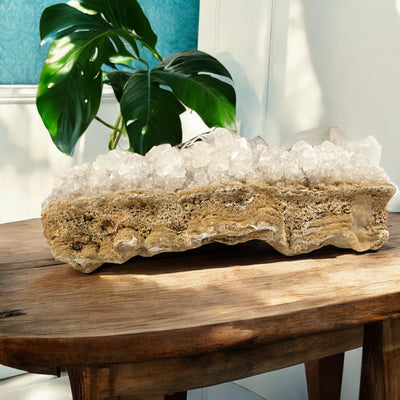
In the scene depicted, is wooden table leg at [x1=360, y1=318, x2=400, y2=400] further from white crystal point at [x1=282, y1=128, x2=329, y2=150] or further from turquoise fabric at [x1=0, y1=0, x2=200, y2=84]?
turquoise fabric at [x1=0, y1=0, x2=200, y2=84]

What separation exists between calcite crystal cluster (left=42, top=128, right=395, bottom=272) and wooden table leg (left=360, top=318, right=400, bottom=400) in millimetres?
153

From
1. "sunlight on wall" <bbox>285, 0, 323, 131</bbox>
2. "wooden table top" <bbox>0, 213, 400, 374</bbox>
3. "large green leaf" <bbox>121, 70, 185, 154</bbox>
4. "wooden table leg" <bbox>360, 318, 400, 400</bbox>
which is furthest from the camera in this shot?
"sunlight on wall" <bbox>285, 0, 323, 131</bbox>

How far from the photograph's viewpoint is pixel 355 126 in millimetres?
1424

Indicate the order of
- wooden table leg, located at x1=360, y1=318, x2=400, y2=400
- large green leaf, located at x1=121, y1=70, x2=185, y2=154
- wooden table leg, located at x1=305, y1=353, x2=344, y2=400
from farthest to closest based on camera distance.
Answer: large green leaf, located at x1=121, y1=70, x2=185, y2=154, wooden table leg, located at x1=305, y1=353, x2=344, y2=400, wooden table leg, located at x1=360, y1=318, x2=400, y2=400

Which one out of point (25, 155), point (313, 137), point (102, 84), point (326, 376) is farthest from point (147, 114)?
point (326, 376)

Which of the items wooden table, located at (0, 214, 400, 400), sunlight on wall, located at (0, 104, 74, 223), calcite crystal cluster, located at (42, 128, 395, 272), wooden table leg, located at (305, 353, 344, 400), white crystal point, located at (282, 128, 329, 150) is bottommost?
wooden table leg, located at (305, 353, 344, 400)

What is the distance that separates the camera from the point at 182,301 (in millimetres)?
696

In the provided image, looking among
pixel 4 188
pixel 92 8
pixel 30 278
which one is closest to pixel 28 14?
pixel 92 8

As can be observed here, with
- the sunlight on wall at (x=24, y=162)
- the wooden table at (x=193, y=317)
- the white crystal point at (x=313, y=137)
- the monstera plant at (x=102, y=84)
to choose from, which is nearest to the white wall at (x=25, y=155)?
the sunlight on wall at (x=24, y=162)

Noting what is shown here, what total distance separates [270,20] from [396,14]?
0.41m

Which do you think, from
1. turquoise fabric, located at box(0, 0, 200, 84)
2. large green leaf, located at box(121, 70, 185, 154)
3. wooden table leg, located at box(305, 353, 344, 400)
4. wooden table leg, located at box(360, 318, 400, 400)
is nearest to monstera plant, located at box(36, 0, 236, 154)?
large green leaf, located at box(121, 70, 185, 154)

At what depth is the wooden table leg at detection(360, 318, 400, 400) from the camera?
79 centimetres

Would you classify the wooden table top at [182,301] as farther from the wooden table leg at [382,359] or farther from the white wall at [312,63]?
the white wall at [312,63]

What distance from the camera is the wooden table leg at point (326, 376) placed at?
126 centimetres
